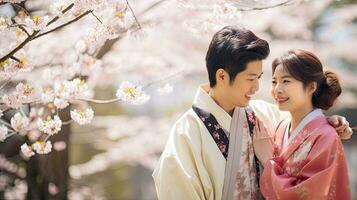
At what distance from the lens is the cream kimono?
8.95ft

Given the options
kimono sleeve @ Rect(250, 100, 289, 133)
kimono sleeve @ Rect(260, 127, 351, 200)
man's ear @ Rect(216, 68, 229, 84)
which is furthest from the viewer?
kimono sleeve @ Rect(250, 100, 289, 133)

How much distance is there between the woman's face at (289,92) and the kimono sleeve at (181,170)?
1.51 feet

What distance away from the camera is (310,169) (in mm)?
2547

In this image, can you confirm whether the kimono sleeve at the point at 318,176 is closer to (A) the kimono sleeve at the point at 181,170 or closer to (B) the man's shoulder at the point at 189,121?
(A) the kimono sleeve at the point at 181,170

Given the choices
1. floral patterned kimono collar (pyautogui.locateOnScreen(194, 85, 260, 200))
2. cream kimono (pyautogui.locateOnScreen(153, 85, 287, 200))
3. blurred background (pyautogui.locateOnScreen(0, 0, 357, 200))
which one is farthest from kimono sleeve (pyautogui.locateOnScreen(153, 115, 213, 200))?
blurred background (pyautogui.locateOnScreen(0, 0, 357, 200))

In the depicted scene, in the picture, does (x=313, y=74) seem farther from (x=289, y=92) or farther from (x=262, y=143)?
(x=262, y=143)

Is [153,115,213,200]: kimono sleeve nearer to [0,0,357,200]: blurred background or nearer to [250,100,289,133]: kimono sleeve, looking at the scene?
[250,100,289,133]: kimono sleeve

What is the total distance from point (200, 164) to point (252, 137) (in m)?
0.33

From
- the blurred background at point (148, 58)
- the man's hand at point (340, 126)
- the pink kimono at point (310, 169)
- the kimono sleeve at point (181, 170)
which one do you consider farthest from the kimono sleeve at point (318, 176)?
the blurred background at point (148, 58)

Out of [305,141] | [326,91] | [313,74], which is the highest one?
[313,74]

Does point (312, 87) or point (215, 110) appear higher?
point (312, 87)

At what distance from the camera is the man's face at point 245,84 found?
274 cm

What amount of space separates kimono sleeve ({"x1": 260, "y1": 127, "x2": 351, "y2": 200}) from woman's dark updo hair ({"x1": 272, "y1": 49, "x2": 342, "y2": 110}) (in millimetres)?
179

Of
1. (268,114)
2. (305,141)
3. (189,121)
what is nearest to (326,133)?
(305,141)
